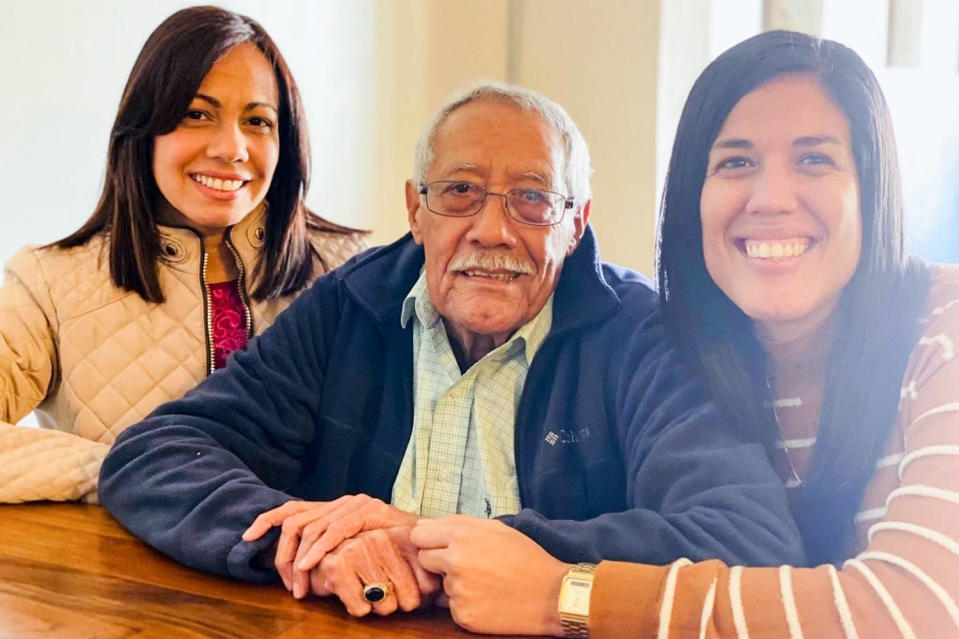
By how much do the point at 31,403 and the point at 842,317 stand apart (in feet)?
4.64

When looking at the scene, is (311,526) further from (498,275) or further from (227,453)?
(498,275)

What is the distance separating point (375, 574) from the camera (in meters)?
1.23

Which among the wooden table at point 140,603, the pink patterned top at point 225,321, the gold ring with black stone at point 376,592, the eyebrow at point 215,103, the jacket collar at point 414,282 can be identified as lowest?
the wooden table at point 140,603

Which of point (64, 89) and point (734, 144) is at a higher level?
point (64, 89)

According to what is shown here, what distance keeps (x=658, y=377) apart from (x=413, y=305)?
0.49 meters

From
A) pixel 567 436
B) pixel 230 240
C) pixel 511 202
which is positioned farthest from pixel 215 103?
pixel 567 436

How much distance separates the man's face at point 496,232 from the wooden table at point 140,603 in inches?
22.6

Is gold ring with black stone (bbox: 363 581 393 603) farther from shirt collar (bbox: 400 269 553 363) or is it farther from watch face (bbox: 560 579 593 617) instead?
shirt collar (bbox: 400 269 553 363)

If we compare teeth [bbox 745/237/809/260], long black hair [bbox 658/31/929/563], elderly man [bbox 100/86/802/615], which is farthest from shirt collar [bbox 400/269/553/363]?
teeth [bbox 745/237/809/260]

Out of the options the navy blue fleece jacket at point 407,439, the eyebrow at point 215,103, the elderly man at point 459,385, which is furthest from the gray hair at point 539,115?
the eyebrow at point 215,103

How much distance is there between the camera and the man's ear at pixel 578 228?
1753mm

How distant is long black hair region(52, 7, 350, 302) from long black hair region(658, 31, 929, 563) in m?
0.91

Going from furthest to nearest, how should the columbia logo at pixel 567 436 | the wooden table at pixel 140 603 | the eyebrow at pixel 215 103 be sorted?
the eyebrow at pixel 215 103 → the columbia logo at pixel 567 436 → the wooden table at pixel 140 603

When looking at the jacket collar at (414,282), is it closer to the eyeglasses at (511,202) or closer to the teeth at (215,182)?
the eyeglasses at (511,202)
